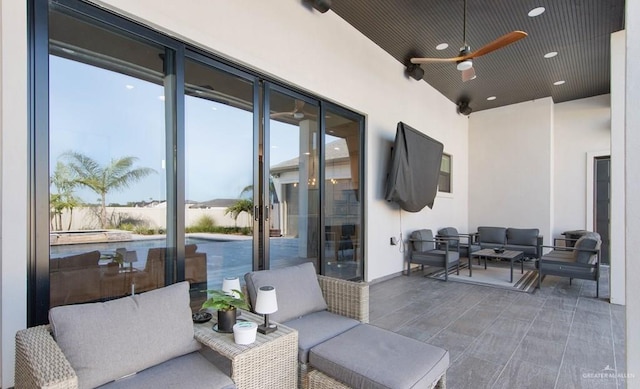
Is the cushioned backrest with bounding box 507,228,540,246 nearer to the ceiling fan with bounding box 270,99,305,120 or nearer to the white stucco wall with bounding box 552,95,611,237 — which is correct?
the white stucco wall with bounding box 552,95,611,237

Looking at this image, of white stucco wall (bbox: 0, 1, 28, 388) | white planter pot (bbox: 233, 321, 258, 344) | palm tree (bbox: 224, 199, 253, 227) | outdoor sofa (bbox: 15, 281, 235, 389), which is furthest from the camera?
palm tree (bbox: 224, 199, 253, 227)

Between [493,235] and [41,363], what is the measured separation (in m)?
8.07

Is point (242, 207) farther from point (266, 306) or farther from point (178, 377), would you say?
point (178, 377)

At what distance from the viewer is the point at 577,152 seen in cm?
719

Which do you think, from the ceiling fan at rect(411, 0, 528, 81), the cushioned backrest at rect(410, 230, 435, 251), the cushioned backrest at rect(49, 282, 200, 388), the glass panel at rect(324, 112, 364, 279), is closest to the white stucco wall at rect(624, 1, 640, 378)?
the cushioned backrest at rect(49, 282, 200, 388)

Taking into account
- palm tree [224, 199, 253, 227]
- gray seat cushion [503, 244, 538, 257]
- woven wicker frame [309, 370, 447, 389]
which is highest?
palm tree [224, 199, 253, 227]

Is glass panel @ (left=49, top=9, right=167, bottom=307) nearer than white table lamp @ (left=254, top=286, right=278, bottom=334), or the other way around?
white table lamp @ (left=254, top=286, right=278, bottom=334)

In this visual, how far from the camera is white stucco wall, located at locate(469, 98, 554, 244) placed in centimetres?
735

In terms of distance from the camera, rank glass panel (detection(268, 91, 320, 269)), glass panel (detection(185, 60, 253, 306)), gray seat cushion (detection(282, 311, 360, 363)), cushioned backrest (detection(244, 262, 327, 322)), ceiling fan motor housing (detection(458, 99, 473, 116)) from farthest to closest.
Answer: ceiling fan motor housing (detection(458, 99, 473, 116)) → glass panel (detection(268, 91, 320, 269)) → glass panel (detection(185, 60, 253, 306)) → cushioned backrest (detection(244, 262, 327, 322)) → gray seat cushion (detection(282, 311, 360, 363))

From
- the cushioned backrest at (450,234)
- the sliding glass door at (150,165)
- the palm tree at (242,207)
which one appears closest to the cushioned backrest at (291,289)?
the sliding glass door at (150,165)

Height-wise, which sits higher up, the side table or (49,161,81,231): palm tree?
(49,161,81,231): palm tree

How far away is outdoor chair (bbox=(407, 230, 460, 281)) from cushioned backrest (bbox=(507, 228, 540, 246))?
2.16m

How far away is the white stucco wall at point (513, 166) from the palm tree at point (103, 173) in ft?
→ 26.5

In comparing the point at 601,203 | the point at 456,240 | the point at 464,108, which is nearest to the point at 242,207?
the point at 456,240
